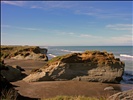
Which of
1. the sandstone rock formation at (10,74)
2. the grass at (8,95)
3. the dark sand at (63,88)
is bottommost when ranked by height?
the dark sand at (63,88)

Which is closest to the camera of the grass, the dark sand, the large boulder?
the grass

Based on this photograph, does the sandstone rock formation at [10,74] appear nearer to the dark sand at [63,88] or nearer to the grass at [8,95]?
the dark sand at [63,88]

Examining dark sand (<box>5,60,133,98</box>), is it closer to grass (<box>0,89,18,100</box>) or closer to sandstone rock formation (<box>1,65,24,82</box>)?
sandstone rock formation (<box>1,65,24,82</box>)

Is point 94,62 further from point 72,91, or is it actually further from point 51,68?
point 72,91

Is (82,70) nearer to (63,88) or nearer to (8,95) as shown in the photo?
(63,88)

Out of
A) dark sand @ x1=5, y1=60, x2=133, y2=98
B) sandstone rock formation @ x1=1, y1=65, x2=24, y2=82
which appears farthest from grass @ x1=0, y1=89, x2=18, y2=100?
sandstone rock formation @ x1=1, y1=65, x2=24, y2=82

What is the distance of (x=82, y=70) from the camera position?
81.6ft

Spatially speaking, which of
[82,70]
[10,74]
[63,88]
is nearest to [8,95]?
[63,88]

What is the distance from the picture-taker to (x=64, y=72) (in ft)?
80.9

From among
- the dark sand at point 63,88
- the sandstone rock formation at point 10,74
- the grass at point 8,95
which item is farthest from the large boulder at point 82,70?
the grass at point 8,95

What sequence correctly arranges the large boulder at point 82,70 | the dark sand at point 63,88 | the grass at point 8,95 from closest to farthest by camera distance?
the grass at point 8,95, the dark sand at point 63,88, the large boulder at point 82,70

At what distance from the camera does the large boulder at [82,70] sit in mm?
24406

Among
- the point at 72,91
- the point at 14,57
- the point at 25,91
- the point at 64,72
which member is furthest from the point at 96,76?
the point at 14,57

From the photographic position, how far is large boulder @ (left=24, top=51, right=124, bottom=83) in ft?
80.1
